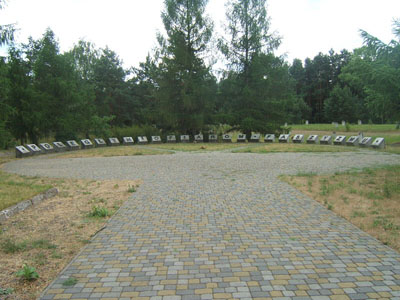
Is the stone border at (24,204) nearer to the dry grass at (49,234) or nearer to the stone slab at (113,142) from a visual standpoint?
the dry grass at (49,234)

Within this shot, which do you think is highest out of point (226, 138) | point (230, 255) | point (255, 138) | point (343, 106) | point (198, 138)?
point (343, 106)

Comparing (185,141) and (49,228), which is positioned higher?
(185,141)

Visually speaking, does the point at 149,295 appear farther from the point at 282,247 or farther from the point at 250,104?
the point at 250,104

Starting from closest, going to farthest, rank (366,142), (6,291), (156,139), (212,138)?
(6,291) → (366,142) → (156,139) → (212,138)

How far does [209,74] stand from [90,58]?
2202 centimetres

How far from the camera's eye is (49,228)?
197 inches

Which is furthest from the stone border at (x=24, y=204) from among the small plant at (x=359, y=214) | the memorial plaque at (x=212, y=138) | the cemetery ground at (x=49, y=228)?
the memorial plaque at (x=212, y=138)

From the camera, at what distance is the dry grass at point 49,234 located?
3428 mm

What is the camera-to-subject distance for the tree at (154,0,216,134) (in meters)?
26.2

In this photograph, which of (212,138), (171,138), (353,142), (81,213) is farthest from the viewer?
(171,138)

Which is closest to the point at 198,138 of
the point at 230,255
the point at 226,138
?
the point at 226,138

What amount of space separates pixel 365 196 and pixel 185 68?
22.4 meters

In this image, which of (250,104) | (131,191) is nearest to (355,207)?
(131,191)

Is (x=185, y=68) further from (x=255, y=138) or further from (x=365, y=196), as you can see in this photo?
(x=365, y=196)
